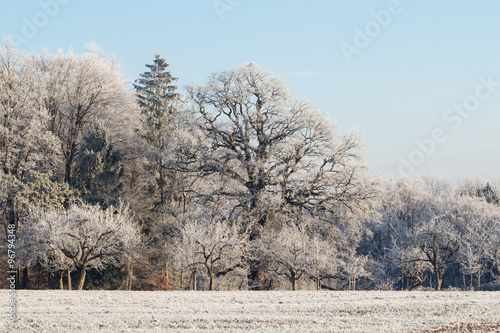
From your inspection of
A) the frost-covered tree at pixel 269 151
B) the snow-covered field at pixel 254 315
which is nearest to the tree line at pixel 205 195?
the frost-covered tree at pixel 269 151

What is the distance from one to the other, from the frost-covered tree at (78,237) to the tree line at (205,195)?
9 cm

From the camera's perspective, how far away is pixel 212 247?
27.9m

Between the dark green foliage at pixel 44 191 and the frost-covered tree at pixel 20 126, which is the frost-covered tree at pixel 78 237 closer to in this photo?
the dark green foliage at pixel 44 191

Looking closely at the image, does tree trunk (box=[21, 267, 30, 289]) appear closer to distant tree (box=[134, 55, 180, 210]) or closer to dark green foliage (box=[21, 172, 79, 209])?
dark green foliage (box=[21, 172, 79, 209])

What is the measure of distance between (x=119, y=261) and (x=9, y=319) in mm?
22469

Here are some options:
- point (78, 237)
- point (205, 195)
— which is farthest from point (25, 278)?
point (205, 195)

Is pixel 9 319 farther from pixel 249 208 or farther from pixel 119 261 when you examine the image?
pixel 119 261

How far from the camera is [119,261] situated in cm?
3400

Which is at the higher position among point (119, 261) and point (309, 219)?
point (309, 219)

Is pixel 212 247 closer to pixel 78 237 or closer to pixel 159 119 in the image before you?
pixel 78 237

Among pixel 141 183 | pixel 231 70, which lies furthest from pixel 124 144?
pixel 231 70

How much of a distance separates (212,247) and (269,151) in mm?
7839

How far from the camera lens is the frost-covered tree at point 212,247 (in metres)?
27.5

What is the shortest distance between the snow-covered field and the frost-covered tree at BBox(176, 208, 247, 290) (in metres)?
10.4
